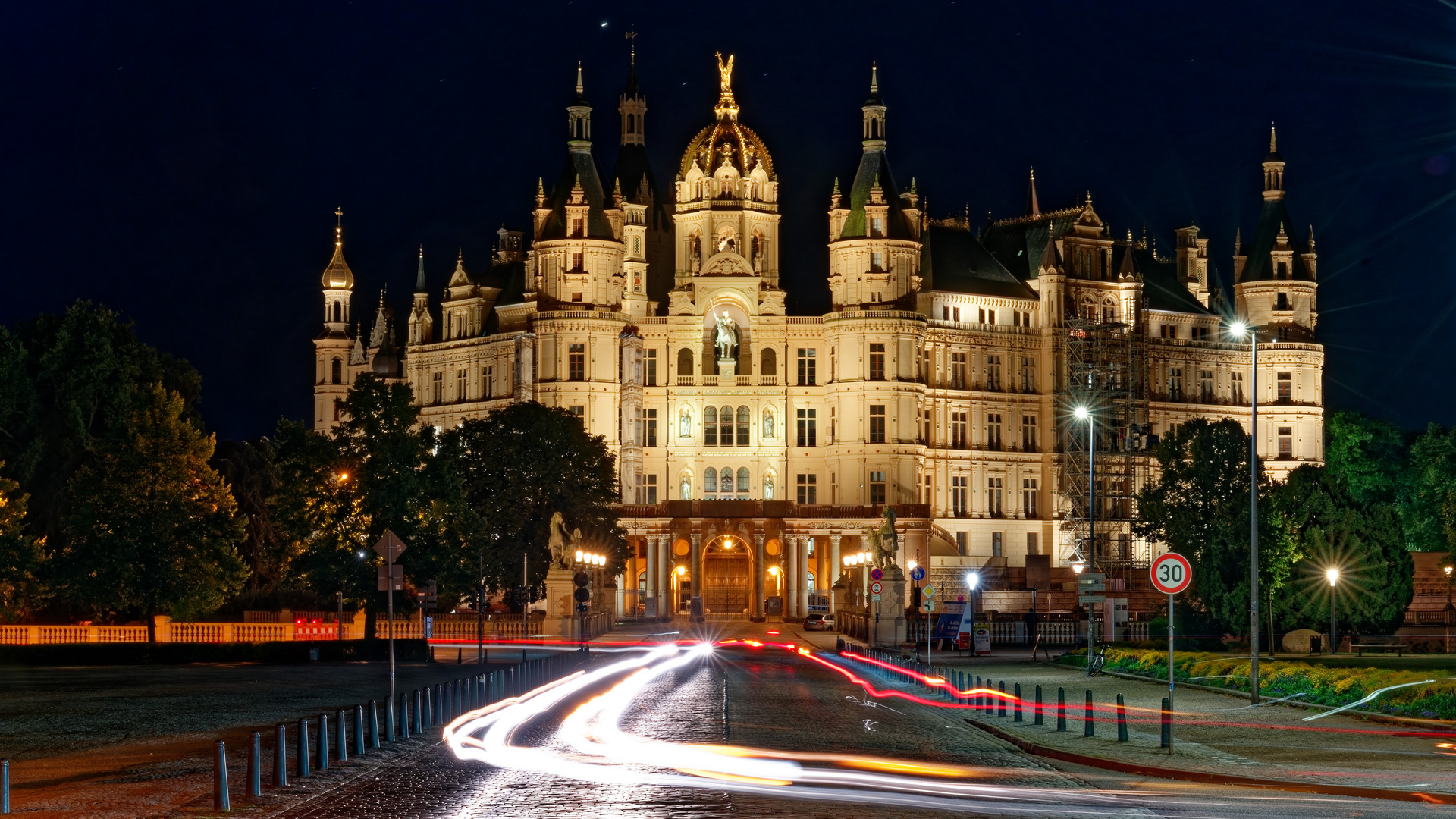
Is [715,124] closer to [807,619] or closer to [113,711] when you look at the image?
[807,619]

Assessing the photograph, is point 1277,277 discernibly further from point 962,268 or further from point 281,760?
point 281,760

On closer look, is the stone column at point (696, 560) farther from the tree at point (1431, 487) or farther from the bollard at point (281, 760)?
the bollard at point (281, 760)

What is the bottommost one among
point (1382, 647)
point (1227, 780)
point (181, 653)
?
point (1382, 647)

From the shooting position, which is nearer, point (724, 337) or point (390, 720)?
point (390, 720)

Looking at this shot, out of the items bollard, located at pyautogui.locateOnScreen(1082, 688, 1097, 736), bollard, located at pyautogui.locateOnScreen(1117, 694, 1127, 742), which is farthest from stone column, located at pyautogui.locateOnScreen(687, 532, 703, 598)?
bollard, located at pyautogui.locateOnScreen(1117, 694, 1127, 742)

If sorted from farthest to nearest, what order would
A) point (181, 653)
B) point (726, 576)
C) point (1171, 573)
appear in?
point (726, 576), point (181, 653), point (1171, 573)

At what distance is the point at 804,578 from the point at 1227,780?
93.6m

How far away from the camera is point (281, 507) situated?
7025cm

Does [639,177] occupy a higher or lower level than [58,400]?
higher

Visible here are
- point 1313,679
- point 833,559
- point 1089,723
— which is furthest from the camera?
point 833,559

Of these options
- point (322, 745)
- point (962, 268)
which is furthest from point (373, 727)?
point (962, 268)

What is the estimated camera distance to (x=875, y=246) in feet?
404

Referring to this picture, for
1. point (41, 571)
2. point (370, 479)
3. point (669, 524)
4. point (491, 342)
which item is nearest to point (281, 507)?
point (370, 479)

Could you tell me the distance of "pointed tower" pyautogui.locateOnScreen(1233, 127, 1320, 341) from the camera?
140 m
